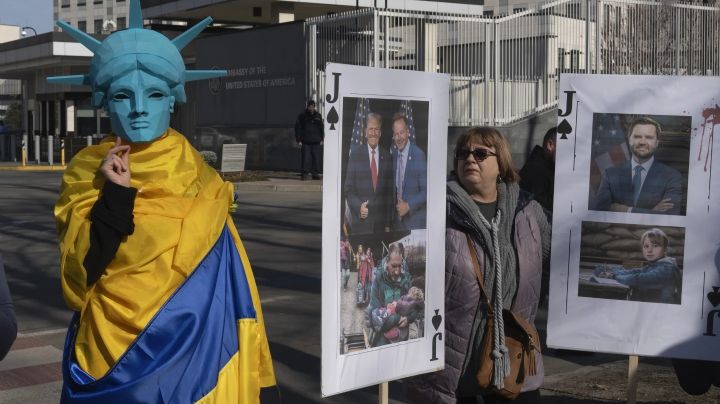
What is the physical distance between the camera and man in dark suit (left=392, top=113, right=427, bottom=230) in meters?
3.94

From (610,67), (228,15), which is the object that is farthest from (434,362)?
(228,15)

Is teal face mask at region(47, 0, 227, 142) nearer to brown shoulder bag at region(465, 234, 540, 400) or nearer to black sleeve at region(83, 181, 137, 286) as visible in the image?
black sleeve at region(83, 181, 137, 286)

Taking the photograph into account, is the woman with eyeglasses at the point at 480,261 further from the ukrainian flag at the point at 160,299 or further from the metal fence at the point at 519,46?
the metal fence at the point at 519,46

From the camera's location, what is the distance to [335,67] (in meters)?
3.54

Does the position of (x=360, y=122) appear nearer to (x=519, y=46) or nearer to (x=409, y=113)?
(x=409, y=113)

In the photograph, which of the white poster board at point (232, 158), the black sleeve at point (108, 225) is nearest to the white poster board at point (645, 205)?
the black sleeve at point (108, 225)

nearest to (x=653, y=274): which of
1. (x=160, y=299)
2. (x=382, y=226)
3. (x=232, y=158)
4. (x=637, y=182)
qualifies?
(x=637, y=182)

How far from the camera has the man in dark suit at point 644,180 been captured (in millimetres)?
4496

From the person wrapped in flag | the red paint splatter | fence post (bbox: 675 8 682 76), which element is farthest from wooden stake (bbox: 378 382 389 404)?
fence post (bbox: 675 8 682 76)

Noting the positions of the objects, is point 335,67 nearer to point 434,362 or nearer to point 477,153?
point 477,153

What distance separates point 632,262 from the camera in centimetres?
456

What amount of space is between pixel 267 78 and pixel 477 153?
23.8m

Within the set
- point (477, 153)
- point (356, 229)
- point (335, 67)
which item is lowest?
point (356, 229)

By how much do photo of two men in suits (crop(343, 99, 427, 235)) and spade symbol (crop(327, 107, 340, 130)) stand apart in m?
0.09
